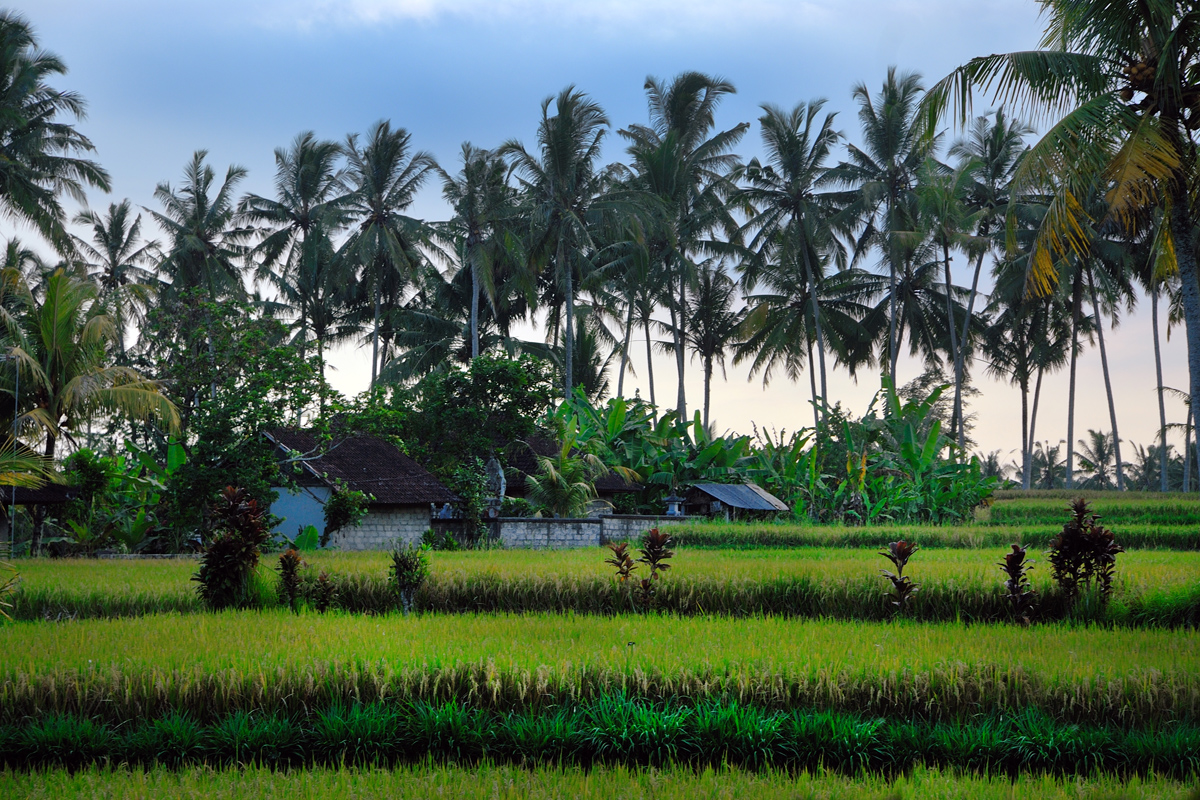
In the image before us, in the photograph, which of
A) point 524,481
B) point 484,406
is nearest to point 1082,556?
point 484,406

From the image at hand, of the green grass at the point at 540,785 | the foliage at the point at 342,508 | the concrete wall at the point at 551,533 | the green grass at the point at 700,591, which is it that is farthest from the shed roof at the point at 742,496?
the green grass at the point at 540,785

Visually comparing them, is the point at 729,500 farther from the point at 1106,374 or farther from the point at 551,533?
the point at 1106,374

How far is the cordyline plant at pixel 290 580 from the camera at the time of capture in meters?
10.2

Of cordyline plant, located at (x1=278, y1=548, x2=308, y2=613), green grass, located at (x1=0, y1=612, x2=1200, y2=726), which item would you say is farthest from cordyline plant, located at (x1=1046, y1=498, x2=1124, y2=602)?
cordyline plant, located at (x1=278, y1=548, x2=308, y2=613)

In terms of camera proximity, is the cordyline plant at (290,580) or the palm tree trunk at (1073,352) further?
the palm tree trunk at (1073,352)

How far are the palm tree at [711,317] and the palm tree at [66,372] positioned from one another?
22.5 metres

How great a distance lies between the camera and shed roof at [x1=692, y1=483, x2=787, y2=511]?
2298 centimetres

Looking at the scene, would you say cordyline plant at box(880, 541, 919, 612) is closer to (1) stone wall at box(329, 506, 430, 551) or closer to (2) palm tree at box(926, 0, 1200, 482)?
(2) palm tree at box(926, 0, 1200, 482)

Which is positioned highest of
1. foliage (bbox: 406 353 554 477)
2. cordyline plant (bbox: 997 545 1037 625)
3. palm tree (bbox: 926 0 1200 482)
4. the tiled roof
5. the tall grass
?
palm tree (bbox: 926 0 1200 482)

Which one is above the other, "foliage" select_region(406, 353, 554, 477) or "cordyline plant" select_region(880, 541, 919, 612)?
"foliage" select_region(406, 353, 554, 477)

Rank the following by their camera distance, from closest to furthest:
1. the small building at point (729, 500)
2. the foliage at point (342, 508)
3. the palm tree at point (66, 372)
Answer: the palm tree at point (66, 372) → the foliage at point (342, 508) → the small building at point (729, 500)

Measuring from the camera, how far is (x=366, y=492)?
19594 millimetres

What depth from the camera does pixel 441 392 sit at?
22844mm

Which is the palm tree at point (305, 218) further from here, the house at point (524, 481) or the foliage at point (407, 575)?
the foliage at point (407, 575)
